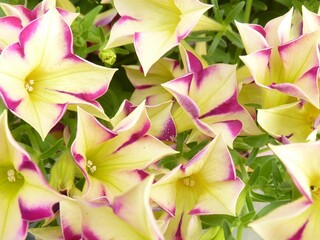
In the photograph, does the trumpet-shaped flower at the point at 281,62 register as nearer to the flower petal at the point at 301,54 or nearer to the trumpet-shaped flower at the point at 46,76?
the flower petal at the point at 301,54

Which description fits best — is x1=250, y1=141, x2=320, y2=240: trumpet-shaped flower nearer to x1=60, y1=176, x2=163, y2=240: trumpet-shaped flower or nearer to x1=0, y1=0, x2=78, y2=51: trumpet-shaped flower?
x1=60, y1=176, x2=163, y2=240: trumpet-shaped flower

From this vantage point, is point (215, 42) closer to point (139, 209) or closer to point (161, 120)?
point (161, 120)

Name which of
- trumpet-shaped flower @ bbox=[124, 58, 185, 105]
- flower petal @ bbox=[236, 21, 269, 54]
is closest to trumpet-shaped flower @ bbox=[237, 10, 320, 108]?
flower petal @ bbox=[236, 21, 269, 54]

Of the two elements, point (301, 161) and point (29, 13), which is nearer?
point (301, 161)

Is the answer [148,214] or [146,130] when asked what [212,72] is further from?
[148,214]

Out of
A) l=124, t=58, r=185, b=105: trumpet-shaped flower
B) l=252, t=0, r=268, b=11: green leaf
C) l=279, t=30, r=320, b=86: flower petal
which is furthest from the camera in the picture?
l=252, t=0, r=268, b=11: green leaf

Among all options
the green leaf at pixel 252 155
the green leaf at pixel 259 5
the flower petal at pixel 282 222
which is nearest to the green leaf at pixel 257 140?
the green leaf at pixel 252 155

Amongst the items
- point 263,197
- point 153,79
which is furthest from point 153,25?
point 263,197
